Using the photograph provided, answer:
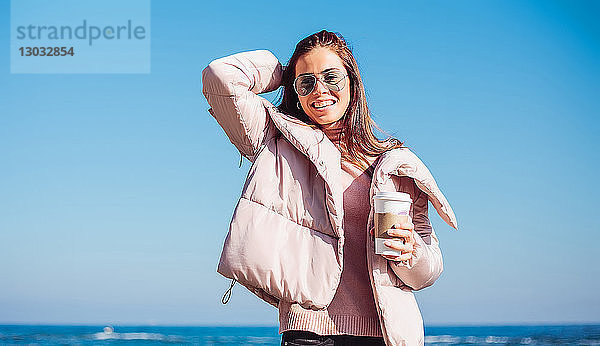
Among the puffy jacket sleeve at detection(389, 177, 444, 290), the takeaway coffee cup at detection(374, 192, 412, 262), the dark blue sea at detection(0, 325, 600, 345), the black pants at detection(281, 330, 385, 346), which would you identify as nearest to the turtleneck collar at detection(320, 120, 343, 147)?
the puffy jacket sleeve at detection(389, 177, 444, 290)

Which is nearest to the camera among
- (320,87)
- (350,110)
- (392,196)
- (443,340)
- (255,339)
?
(392,196)

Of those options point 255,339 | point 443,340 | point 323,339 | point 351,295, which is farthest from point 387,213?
point 255,339

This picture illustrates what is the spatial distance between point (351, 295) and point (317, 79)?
78 cm

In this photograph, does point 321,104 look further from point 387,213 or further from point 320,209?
point 387,213

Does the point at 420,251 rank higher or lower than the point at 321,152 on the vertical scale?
lower

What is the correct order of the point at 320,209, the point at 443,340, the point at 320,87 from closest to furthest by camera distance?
the point at 320,209, the point at 320,87, the point at 443,340

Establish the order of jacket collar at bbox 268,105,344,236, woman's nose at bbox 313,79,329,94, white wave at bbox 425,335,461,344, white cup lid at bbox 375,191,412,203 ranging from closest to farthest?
white cup lid at bbox 375,191,412,203
jacket collar at bbox 268,105,344,236
woman's nose at bbox 313,79,329,94
white wave at bbox 425,335,461,344

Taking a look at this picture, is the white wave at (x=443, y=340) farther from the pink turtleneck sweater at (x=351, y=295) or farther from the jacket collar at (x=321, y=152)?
the jacket collar at (x=321, y=152)

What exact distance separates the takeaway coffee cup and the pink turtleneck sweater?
0.24 meters

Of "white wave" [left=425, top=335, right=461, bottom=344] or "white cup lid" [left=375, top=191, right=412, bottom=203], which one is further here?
"white wave" [left=425, top=335, right=461, bottom=344]

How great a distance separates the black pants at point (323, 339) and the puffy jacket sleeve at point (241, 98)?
0.64m

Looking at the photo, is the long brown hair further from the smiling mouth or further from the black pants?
the black pants

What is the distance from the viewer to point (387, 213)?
224cm

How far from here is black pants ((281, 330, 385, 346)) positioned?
2.40m
